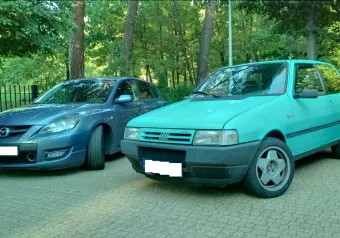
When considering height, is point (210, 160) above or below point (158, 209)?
above

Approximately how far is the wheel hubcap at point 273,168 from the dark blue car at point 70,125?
8.67 feet

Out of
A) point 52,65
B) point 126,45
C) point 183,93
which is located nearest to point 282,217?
point 183,93

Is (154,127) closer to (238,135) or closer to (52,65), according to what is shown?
(238,135)

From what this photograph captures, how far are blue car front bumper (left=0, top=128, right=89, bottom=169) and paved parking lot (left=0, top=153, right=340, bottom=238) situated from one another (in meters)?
0.24

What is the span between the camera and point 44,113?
5527 millimetres

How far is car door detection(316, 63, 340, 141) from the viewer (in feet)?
18.2

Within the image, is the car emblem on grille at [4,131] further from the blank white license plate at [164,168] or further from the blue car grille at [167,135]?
the blank white license plate at [164,168]

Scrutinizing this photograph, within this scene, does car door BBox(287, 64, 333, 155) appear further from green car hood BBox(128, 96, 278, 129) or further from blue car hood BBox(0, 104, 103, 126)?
blue car hood BBox(0, 104, 103, 126)

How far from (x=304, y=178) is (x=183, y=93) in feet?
33.7

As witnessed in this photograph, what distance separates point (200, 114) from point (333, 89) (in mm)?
2748

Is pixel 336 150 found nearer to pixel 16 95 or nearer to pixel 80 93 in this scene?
pixel 80 93

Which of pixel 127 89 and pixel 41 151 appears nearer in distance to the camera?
pixel 41 151

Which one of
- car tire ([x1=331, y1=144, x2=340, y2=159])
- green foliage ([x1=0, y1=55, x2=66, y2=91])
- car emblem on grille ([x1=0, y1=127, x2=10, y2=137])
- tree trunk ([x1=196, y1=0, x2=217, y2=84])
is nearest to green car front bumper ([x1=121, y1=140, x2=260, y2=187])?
car emblem on grille ([x1=0, y1=127, x2=10, y2=137])

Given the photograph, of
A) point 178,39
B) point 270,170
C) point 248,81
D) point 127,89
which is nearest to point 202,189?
point 270,170
